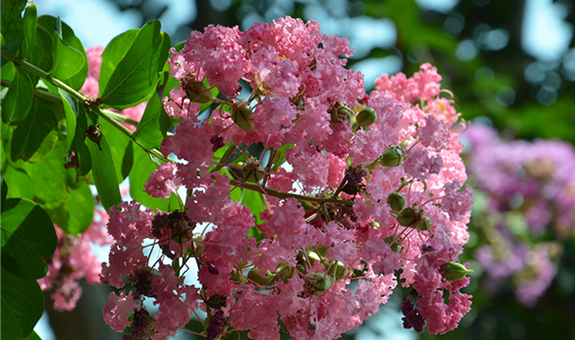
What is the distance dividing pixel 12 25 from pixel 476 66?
2.92 metres

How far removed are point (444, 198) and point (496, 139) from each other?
330 cm

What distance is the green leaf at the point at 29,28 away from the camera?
76 cm

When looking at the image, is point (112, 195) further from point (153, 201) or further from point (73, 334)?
point (73, 334)

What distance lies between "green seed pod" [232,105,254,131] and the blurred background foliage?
1702 mm

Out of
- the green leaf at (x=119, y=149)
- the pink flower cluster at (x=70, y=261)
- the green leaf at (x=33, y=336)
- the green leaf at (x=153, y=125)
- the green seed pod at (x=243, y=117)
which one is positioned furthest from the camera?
the pink flower cluster at (x=70, y=261)

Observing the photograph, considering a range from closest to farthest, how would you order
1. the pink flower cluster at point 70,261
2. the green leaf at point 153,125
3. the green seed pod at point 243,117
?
the green seed pod at point 243,117, the green leaf at point 153,125, the pink flower cluster at point 70,261

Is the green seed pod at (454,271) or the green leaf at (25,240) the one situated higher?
the green seed pod at (454,271)

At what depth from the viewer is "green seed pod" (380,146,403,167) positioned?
2.18ft

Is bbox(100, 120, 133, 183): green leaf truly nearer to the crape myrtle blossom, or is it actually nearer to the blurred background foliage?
the crape myrtle blossom

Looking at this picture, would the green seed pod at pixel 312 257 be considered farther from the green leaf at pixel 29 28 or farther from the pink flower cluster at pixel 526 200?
the pink flower cluster at pixel 526 200

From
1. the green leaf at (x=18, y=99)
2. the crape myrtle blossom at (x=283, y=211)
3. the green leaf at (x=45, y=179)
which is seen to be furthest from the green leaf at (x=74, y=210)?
the crape myrtle blossom at (x=283, y=211)

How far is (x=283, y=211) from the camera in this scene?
0.60 meters

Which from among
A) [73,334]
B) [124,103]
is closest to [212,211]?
[124,103]

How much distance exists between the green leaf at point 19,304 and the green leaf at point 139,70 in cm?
30
